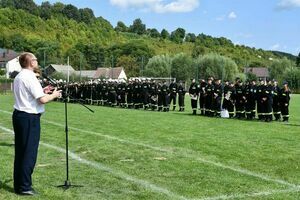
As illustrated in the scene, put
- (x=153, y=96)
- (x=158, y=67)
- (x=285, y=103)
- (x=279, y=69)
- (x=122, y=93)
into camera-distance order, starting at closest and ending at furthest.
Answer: (x=285, y=103)
(x=153, y=96)
(x=122, y=93)
(x=158, y=67)
(x=279, y=69)

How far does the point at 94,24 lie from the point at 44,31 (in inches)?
1124

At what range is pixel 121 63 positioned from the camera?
82500mm

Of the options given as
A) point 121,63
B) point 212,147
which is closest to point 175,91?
point 212,147

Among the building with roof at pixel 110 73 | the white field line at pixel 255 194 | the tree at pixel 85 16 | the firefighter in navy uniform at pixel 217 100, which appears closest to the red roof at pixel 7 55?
the building with roof at pixel 110 73

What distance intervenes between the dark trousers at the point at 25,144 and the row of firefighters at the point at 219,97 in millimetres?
9884

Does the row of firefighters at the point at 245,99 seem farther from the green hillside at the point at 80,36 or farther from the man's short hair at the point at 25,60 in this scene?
the green hillside at the point at 80,36

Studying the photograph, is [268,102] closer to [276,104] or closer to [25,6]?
[276,104]

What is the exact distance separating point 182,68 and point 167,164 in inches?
2148

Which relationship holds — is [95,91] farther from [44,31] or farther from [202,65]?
[44,31]

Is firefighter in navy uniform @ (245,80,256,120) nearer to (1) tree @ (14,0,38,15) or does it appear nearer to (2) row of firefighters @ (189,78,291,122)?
(2) row of firefighters @ (189,78,291,122)

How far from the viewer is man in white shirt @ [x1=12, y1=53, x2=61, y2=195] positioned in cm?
676

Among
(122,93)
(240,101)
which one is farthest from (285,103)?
(122,93)

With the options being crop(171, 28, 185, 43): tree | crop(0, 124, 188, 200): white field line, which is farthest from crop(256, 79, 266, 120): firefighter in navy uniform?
crop(171, 28, 185, 43): tree

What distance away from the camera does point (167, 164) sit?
9.38m
